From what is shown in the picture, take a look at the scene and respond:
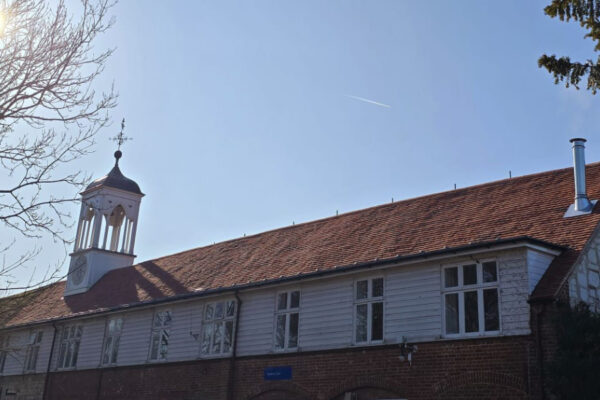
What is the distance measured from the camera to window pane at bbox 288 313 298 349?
2091 centimetres

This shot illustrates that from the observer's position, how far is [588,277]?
16375mm

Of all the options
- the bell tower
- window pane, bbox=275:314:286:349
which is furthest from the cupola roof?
window pane, bbox=275:314:286:349

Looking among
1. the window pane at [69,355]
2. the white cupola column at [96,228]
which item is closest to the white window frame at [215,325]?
the window pane at [69,355]

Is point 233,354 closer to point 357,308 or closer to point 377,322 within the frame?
point 357,308

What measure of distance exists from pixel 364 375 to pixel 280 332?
3.86 meters

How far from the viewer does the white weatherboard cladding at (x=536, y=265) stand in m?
15.7

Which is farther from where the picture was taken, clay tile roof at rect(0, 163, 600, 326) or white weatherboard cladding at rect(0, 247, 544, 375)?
clay tile roof at rect(0, 163, 600, 326)

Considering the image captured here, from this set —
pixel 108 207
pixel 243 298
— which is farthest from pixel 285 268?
pixel 108 207

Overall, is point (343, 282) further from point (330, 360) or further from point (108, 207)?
point (108, 207)

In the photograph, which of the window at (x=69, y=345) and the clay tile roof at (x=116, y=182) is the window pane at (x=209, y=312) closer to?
the window at (x=69, y=345)

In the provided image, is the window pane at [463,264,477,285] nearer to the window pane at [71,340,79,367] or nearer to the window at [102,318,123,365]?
the window at [102,318,123,365]

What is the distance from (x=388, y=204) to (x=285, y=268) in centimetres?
453

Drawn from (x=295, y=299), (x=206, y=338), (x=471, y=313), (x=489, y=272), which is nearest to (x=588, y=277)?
(x=489, y=272)

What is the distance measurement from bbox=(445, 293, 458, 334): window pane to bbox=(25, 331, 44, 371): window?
2182 centimetres
